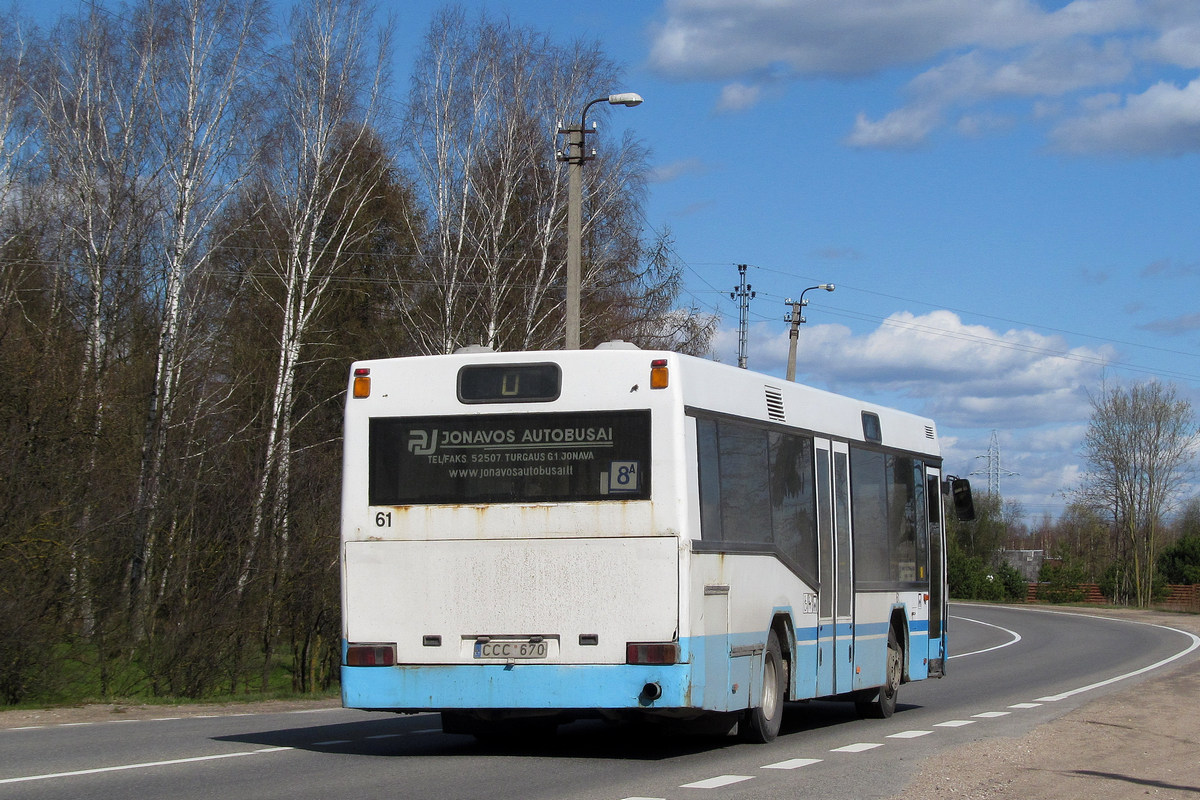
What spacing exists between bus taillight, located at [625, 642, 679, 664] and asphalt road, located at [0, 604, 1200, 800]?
80 cm

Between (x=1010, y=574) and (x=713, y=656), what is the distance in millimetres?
80392

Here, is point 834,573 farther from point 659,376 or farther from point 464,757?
point 464,757

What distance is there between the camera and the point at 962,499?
708 inches

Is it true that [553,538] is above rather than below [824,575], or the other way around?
above

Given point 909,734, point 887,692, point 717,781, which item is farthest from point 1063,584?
point 717,781

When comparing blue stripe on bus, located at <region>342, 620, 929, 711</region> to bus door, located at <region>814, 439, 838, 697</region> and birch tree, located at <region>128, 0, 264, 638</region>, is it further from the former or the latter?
birch tree, located at <region>128, 0, 264, 638</region>

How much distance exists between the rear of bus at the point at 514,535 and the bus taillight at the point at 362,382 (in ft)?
0.06

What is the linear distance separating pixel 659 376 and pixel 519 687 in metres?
2.52

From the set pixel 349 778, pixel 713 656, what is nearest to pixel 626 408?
pixel 713 656

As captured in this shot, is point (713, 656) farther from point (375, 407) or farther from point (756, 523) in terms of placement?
point (375, 407)

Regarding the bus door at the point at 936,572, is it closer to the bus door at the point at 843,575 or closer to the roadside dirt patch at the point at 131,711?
the bus door at the point at 843,575

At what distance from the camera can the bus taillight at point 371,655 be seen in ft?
37.9

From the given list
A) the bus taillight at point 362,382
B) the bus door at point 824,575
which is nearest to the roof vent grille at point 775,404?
the bus door at point 824,575

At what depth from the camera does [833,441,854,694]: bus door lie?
14.7 metres
